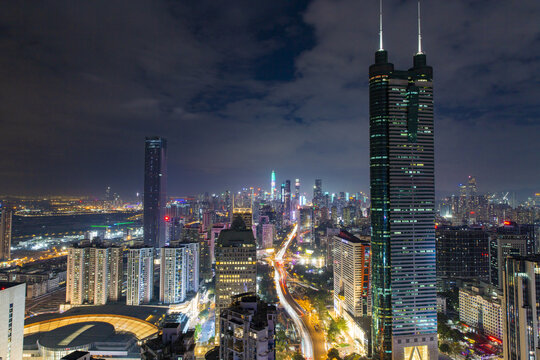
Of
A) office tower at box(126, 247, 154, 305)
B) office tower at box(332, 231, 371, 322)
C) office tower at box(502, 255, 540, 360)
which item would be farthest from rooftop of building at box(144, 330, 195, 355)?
office tower at box(126, 247, 154, 305)

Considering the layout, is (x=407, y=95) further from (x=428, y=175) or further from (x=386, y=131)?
(x=428, y=175)

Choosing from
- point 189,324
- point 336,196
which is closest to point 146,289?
point 189,324

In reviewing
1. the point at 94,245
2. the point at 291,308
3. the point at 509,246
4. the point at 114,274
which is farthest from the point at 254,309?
the point at 509,246

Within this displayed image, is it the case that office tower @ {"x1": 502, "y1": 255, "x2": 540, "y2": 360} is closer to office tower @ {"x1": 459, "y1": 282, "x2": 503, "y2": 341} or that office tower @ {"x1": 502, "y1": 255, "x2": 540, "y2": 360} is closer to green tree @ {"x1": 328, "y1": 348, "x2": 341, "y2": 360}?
green tree @ {"x1": 328, "y1": 348, "x2": 341, "y2": 360}

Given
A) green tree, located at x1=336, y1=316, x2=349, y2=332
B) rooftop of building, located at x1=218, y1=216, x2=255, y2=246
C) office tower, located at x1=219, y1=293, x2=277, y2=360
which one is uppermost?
rooftop of building, located at x1=218, y1=216, x2=255, y2=246

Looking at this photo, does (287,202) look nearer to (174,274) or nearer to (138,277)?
(174,274)

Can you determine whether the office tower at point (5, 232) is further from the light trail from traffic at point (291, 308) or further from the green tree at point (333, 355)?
the green tree at point (333, 355)
